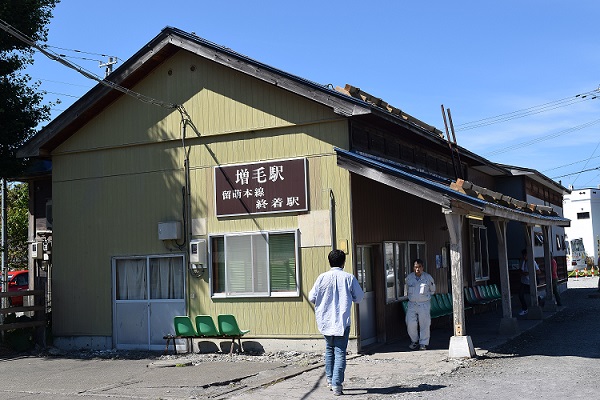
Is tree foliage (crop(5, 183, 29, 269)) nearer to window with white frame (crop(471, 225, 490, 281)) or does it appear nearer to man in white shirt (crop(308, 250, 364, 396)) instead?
window with white frame (crop(471, 225, 490, 281))

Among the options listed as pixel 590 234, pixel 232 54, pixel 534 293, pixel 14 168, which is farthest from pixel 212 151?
pixel 590 234

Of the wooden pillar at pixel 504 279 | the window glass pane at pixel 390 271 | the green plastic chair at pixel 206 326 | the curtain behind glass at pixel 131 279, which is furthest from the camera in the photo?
the curtain behind glass at pixel 131 279

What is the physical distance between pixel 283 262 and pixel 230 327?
1.60 metres

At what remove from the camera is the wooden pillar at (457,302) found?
38.3 ft

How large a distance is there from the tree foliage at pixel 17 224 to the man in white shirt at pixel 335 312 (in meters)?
23.6

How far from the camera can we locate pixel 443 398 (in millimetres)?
8633

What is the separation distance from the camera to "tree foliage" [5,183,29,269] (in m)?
31.4

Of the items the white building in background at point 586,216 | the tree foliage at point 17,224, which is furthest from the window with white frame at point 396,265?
the white building in background at point 586,216

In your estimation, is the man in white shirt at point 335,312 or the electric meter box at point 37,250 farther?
the electric meter box at point 37,250

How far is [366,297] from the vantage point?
45.4ft

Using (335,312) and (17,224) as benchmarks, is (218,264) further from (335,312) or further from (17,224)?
(17,224)

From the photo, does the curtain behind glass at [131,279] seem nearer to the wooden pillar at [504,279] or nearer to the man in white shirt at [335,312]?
the man in white shirt at [335,312]

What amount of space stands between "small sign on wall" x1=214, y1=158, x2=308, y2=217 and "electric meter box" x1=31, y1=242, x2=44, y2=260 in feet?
22.4

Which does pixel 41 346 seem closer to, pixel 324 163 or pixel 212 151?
pixel 212 151
